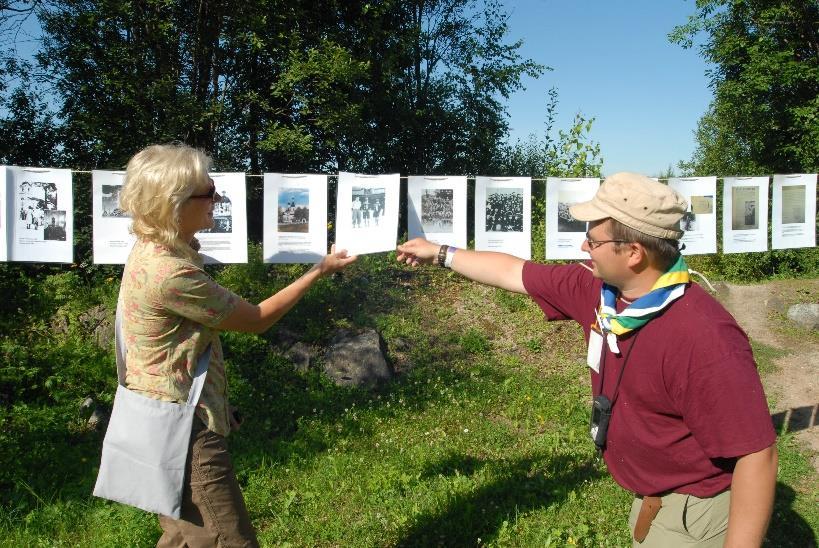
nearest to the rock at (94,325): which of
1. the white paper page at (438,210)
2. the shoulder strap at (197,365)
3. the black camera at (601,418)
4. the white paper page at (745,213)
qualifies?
the white paper page at (438,210)

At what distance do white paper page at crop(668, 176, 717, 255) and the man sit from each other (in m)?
4.42

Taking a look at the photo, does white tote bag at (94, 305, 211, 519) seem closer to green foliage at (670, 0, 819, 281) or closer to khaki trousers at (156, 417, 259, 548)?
khaki trousers at (156, 417, 259, 548)

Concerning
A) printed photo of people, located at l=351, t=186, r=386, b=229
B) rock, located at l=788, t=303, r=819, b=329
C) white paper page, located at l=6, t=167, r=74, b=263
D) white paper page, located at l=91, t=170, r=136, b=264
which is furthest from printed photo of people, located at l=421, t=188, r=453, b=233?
rock, located at l=788, t=303, r=819, b=329

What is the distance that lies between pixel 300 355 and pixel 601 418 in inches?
178

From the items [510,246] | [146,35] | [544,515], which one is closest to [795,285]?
[510,246]

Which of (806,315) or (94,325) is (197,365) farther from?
(806,315)

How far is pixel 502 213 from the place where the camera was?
19.0 feet

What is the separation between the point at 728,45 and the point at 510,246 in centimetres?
990

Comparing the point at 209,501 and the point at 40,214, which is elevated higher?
the point at 40,214

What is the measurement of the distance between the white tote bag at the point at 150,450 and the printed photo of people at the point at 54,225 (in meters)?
3.47

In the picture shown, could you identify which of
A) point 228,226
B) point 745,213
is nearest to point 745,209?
point 745,213

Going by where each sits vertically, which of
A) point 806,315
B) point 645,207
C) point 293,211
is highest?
point 293,211

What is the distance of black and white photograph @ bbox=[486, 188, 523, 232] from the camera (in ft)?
18.9

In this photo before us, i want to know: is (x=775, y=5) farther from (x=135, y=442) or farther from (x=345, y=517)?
(x=135, y=442)
